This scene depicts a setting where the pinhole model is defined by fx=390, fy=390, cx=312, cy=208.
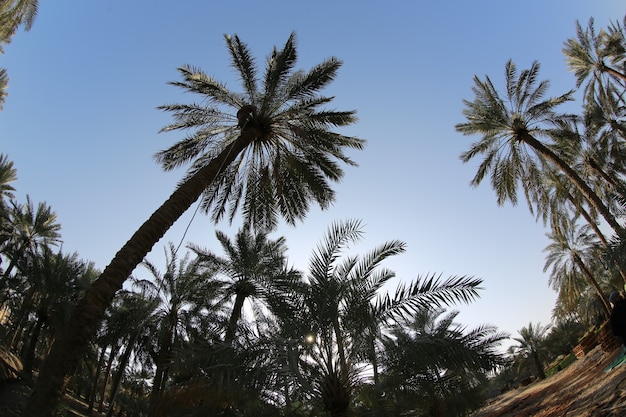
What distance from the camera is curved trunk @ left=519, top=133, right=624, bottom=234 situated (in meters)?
14.6

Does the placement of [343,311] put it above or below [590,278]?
below

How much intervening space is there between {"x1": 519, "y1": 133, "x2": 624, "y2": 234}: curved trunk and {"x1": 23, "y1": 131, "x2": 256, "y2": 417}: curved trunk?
14234 millimetres

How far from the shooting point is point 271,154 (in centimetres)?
1311

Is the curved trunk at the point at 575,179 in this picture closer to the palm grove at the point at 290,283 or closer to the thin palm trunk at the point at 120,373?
the palm grove at the point at 290,283

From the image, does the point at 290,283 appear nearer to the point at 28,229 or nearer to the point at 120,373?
Result: the point at 120,373

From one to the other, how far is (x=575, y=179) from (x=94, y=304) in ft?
55.3

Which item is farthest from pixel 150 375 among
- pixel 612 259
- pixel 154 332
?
pixel 612 259

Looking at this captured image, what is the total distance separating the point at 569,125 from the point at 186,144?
1687 cm

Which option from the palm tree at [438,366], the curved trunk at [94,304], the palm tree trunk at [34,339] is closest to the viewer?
the curved trunk at [94,304]

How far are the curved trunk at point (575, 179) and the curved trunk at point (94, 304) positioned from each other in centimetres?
1423

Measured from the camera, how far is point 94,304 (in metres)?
6.89

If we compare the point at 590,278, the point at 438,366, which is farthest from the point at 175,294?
the point at 590,278

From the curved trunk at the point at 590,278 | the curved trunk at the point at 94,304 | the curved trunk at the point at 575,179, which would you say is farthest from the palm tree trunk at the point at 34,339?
the curved trunk at the point at 590,278

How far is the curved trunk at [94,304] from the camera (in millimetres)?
6094
